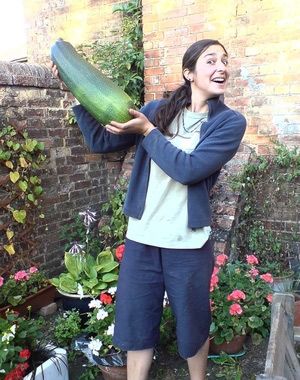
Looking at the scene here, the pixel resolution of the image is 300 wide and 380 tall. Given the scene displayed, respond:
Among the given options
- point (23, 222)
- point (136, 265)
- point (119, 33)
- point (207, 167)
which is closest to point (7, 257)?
point (23, 222)

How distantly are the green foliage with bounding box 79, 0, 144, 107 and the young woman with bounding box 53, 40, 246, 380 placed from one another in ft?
7.71

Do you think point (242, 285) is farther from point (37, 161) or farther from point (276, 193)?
point (37, 161)

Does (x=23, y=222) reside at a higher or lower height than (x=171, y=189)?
lower

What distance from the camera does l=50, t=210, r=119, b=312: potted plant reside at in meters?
2.96

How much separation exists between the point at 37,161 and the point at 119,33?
1.95 metres

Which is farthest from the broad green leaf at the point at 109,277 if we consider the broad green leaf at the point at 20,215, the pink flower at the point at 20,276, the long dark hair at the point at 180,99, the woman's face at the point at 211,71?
the woman's face at the point at 211,71

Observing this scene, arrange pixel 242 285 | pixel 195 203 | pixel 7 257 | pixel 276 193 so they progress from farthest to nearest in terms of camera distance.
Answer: pixel 276 193
pixel 7 257
pixel 242 285
pixel 195 203

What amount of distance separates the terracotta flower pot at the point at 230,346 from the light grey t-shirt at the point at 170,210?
122 cm

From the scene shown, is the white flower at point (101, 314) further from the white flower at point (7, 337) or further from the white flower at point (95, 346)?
the white flower at point (7, 337)

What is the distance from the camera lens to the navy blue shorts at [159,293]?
1753 millimetres

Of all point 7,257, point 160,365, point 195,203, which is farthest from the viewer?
point 7,257

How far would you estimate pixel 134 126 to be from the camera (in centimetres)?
161

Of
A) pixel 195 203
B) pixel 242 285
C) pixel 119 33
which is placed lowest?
pixel 242 285

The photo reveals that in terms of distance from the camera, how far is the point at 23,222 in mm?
3225
